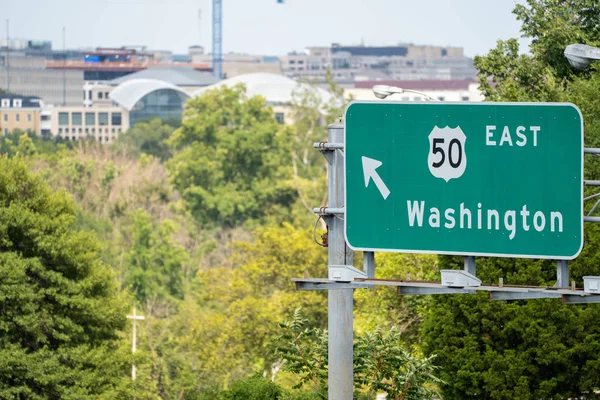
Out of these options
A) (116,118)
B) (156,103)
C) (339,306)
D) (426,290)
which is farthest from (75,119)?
(426,290)

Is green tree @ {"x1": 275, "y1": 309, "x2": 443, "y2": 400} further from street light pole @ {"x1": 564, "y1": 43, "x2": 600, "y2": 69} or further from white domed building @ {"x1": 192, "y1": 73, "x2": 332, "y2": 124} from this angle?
white domed building @ {"x1": 192, "y1": 73, "x2": 332, "y2": 124}

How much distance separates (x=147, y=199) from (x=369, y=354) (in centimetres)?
6568

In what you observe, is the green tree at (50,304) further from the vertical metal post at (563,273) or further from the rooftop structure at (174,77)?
the rooftop structure at (174,77)

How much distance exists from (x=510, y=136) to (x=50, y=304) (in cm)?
1794

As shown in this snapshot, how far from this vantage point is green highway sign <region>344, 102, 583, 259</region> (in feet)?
39.9

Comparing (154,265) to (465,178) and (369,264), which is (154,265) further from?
(465,178)

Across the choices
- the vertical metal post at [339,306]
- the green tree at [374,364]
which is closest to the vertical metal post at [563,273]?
the vertical metal post at [339,306]

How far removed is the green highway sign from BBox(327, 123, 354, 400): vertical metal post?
0.32 m

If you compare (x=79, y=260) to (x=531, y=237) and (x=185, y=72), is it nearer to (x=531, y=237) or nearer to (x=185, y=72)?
(x=531, y=237)

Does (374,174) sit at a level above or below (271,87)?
below

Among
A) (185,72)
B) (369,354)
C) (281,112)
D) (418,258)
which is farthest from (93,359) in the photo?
(185,72)

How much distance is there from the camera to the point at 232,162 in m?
84.8

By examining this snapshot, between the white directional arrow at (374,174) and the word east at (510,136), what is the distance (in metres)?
1.08

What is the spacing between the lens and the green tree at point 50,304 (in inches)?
1085
